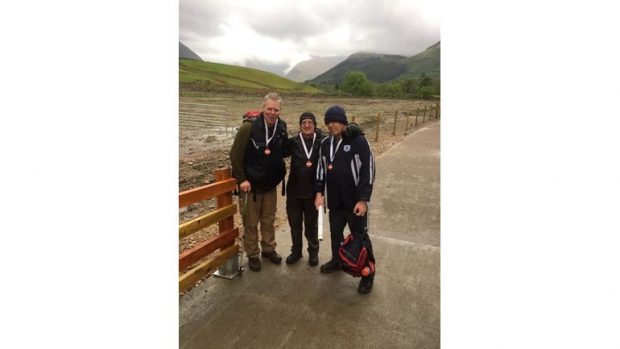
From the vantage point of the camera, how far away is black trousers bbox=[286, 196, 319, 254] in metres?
3.40

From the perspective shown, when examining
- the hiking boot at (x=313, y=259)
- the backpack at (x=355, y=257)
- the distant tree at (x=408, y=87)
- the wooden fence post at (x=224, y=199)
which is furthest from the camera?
the distant tree at (x=408, y=87)

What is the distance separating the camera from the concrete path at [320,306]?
89.9 inches

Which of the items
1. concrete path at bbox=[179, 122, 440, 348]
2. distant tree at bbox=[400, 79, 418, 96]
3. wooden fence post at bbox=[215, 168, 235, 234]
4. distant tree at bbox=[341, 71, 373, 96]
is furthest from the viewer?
distant tree at bbox=[341, 71, 373, 96]

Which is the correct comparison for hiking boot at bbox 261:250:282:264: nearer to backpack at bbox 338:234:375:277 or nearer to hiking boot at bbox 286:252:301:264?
hiking boot at bbox 286:252:301:264

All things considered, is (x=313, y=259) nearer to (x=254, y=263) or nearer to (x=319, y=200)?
(x=254, y=263)

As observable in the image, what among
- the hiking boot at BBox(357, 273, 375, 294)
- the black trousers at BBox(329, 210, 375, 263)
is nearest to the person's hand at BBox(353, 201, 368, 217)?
the black trousers at BBox(329, 210, 375, 263)

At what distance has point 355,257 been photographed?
2807mm

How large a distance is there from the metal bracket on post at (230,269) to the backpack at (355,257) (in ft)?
3.26

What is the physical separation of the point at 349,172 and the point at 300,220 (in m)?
0.89

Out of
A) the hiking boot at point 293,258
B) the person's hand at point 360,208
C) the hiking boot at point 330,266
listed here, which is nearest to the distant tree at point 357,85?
the hiking boot at point 293,258

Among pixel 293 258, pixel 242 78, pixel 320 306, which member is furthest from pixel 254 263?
pixel 242 78

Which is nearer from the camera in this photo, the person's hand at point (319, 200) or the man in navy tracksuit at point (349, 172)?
the man in navy tracksuit at point (349, 172)

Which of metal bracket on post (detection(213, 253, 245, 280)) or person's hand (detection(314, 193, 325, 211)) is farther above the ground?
person's hand (detection(314, 193, 325, 211))

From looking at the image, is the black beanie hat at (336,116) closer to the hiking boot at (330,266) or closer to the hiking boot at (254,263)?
the hiking boot at (330,266)
